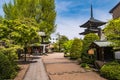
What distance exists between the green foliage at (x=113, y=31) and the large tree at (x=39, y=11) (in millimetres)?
38063

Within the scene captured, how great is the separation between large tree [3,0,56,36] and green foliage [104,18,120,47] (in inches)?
1499

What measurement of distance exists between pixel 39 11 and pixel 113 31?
39.9 m

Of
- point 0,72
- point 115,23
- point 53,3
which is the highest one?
point 53,3

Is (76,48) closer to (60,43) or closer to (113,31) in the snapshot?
(113,31)

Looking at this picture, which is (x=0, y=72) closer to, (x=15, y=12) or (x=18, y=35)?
(x=18, y=35)

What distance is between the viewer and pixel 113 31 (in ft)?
72.0

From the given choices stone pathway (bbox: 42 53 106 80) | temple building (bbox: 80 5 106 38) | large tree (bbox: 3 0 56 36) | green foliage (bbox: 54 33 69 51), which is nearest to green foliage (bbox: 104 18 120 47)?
stone pathway (bbox: 42 53 106 80)

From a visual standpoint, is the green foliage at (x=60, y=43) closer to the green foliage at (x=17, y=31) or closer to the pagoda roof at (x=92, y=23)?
the pagoda roof at (x=92, y=23)

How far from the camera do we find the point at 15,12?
56312 millimetres

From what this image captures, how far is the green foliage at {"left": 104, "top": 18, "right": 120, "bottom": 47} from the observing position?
21094mm

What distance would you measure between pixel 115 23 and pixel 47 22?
40.4 meters

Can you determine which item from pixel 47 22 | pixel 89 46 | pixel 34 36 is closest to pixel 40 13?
pixel 47 22

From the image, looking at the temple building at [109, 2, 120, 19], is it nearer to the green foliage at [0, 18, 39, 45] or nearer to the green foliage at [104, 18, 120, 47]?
the green foliage at [0, 18, 39, 45]

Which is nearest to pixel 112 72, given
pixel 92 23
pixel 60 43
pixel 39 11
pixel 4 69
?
pixel 4 69
